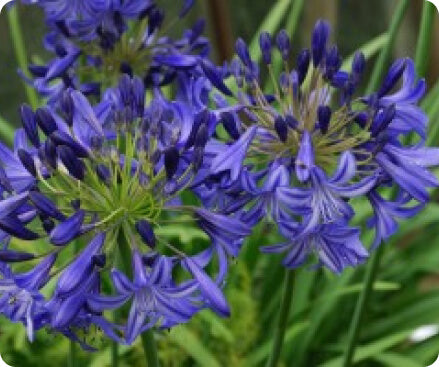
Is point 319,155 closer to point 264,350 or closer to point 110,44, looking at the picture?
point 110,44

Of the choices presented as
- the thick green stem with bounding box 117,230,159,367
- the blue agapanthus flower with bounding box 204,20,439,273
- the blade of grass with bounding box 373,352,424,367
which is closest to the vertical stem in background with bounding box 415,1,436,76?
the blue agapanthus flower with bounding box 204,20,439,273

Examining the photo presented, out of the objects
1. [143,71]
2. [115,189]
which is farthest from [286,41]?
[143,71]

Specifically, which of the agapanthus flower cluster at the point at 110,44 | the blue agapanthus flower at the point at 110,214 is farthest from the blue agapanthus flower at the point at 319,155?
the agapanthus flower cluster at the point at 110,44

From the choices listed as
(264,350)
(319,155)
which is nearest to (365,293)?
(319,155)

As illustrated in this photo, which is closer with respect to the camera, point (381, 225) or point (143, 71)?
point (381, 225)

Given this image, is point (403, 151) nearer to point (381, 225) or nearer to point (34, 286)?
point (381, 225)
